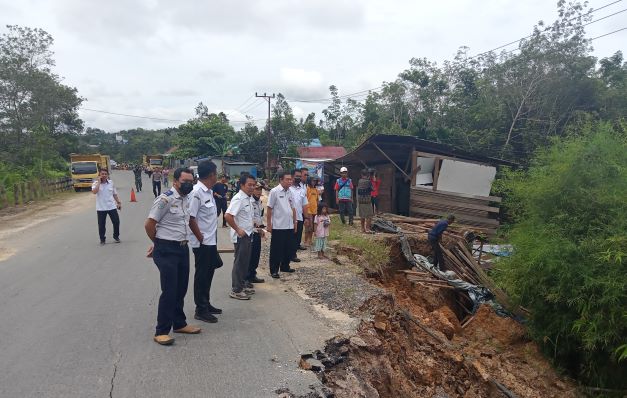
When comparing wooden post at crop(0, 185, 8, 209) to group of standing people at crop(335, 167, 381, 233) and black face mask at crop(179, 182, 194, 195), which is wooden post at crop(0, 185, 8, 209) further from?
black face mask at crop(179, 182, 194, 195)

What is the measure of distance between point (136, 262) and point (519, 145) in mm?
16671

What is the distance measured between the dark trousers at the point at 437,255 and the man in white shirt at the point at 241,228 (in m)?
5.65

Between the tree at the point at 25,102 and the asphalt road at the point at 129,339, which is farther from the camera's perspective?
the tree at the point at 25,102

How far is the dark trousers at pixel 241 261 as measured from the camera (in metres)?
5.68

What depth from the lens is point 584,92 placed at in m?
17.9

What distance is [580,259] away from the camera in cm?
582

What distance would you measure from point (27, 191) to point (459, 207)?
17980 mm

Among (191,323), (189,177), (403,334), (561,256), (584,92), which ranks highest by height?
(584,92)

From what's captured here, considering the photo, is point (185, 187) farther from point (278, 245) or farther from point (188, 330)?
point (278, 245)

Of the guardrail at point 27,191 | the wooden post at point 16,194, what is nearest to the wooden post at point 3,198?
the guardrail at point 27,191

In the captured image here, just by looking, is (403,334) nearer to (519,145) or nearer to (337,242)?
(337,242)

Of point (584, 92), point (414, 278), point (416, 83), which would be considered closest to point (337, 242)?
point (414, 278)

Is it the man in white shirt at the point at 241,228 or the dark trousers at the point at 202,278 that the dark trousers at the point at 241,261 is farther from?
the dark trousers at the point at 202,278

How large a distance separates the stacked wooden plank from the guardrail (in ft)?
49.5
